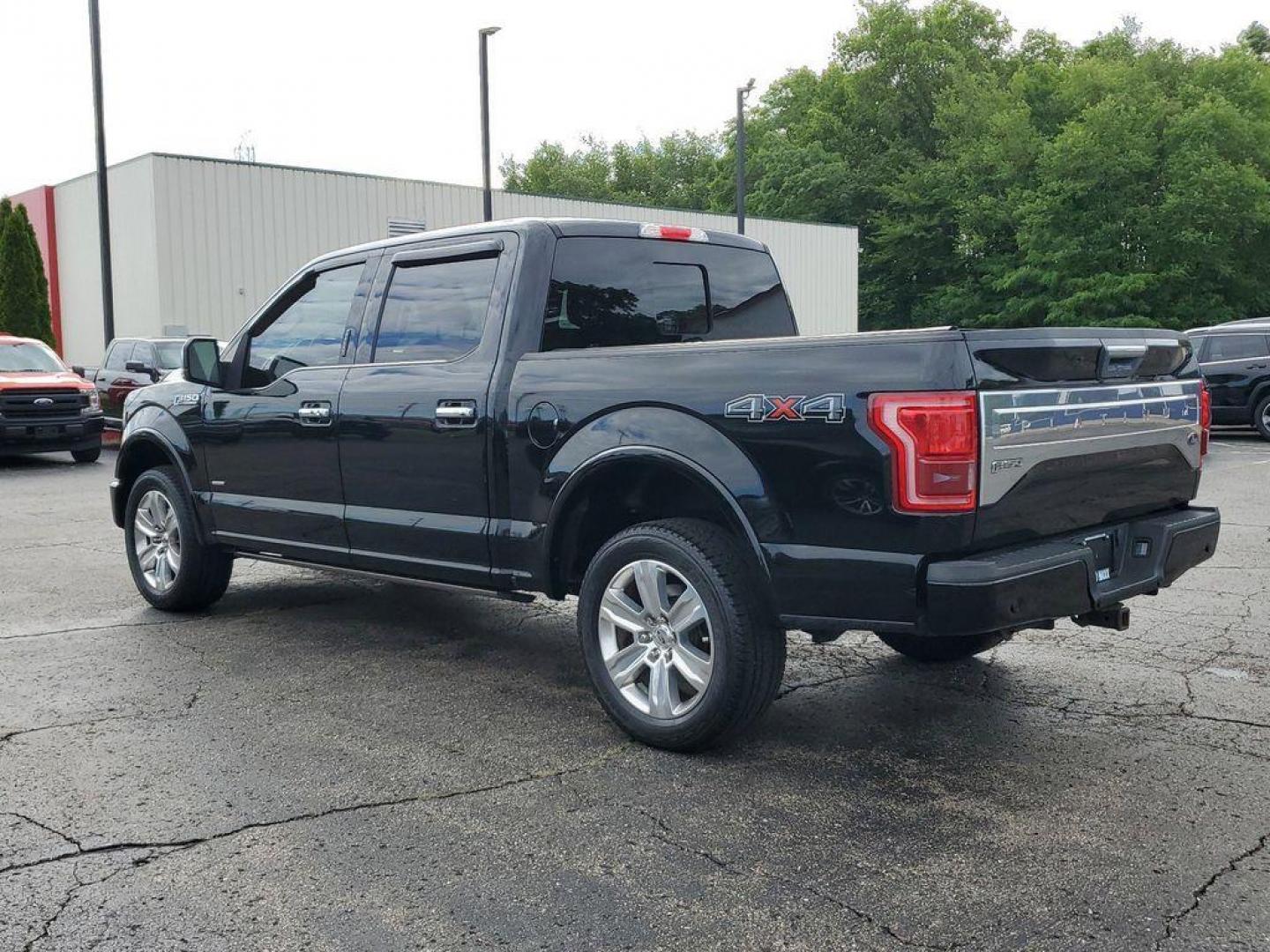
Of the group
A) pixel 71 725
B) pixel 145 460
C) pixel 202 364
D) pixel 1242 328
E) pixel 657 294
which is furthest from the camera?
pixel 1242 328

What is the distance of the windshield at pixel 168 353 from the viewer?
1788 centimetres

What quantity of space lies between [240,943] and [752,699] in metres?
1.81

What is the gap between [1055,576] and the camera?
3.79 meters

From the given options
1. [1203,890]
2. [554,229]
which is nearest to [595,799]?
[1203,890]

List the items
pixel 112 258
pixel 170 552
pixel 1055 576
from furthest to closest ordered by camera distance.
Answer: pixel 112 258 → pixel 170 552 → pixel 1055 576

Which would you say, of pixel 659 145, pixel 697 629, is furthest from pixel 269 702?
pixel 659 145

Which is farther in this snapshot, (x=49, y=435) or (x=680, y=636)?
(x=49, y=435)

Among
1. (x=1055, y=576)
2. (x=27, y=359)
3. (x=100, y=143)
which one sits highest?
(x=100, y=143)

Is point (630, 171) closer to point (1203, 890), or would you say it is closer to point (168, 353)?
point (168, 353)

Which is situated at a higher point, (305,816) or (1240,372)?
(1240,372)

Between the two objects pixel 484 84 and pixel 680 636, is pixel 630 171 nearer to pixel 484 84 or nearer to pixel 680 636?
pixel 484 84

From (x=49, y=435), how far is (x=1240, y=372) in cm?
1671

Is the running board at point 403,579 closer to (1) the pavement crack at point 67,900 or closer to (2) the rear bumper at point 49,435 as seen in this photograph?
(1) the pavement crack at point 67,900

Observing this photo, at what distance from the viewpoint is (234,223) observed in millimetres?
24500
